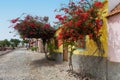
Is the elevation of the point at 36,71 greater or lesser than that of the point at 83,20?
lesser

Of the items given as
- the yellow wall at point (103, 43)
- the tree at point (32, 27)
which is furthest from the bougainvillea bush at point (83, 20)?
the tree at point (32, 27)

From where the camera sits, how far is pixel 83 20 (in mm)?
12133

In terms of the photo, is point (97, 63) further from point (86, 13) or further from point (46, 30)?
point (46, 30)

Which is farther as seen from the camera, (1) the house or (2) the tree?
(2) the tree

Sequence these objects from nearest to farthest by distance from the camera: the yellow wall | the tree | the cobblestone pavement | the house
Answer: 1. the house
2. the yellow wall
3. the cobblestone pavement
4. the tree

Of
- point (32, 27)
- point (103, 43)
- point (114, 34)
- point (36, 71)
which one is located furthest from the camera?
point (32, 27)

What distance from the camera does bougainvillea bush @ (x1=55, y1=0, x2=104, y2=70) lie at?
1205 centimetres

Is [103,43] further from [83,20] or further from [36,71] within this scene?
[36,71]

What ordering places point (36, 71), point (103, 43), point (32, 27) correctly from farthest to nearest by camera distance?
point (32, 27)
point (36, 71)
point (103, 43)

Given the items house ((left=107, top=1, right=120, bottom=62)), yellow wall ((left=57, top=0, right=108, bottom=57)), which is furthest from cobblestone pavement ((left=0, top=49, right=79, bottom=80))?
house ((left=107, top=1, right=120, bottom=62))

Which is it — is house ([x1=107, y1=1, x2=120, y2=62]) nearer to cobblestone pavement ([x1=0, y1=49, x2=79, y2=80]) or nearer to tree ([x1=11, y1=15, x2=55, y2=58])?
cobblestone pavement ([x1=0, y1=49, x2=79, y2=80])

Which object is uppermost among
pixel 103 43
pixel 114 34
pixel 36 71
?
pixel 114 34

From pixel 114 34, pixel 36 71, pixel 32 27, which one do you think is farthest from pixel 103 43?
pixel 32 27

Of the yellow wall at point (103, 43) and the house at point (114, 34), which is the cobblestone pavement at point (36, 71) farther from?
the house at point (114, 34)
